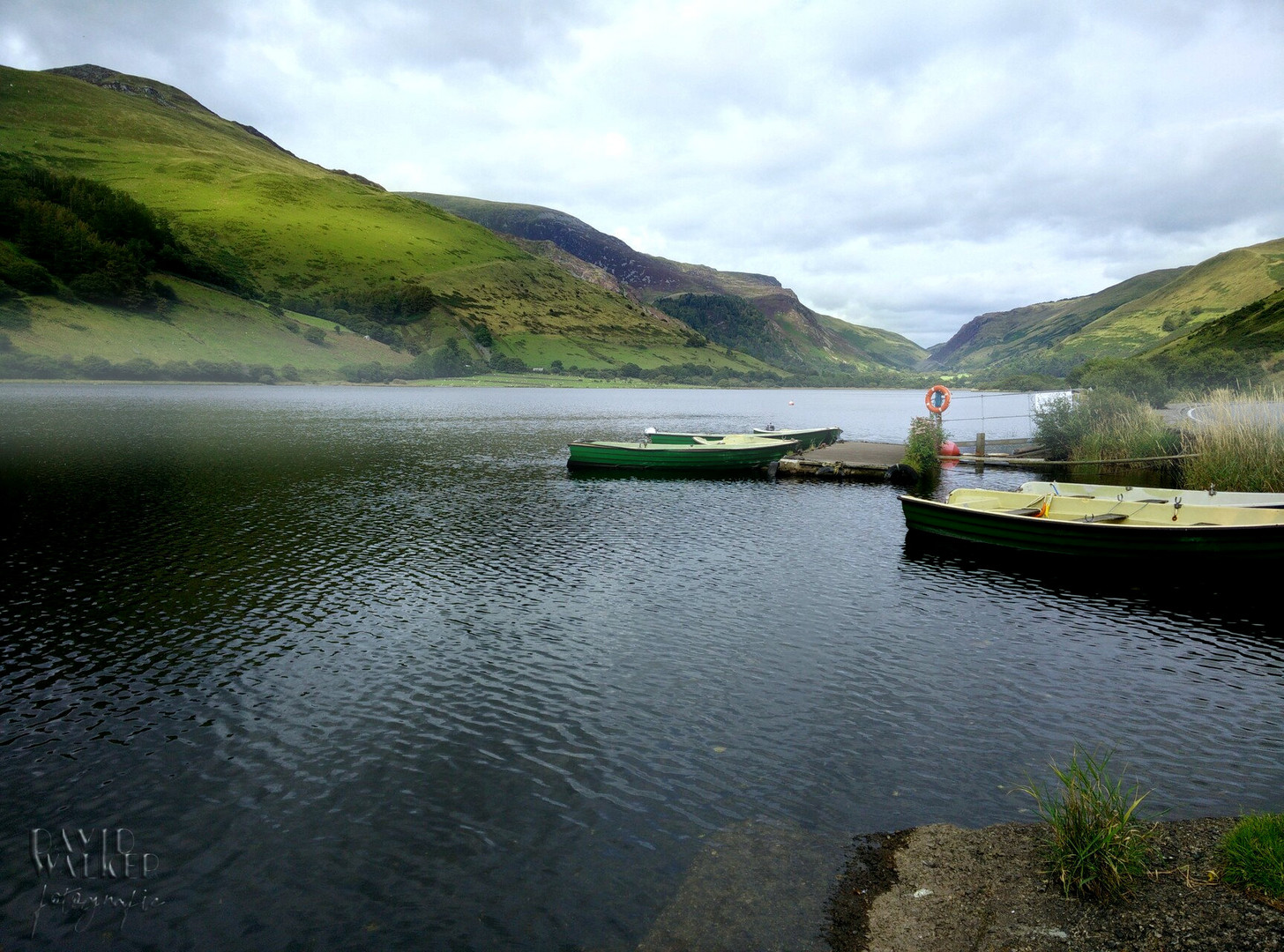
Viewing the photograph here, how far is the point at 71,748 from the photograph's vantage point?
12695 millimetres

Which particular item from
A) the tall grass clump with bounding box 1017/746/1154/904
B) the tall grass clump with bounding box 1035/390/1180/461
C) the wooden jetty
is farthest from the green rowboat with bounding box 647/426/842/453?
the tall grass clump with bounding box 1017/746/1154/904

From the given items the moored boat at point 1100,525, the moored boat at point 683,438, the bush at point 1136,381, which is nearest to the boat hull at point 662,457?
the moored boat at point 683,438

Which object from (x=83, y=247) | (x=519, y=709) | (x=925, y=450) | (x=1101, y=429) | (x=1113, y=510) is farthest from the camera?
(x=83, y=247)

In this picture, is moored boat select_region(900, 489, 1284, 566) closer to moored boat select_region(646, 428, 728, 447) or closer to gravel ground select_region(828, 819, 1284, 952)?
gravel ground select_region(828, 819, 1284, 952)

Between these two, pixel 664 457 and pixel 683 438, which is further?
pixel 683 438

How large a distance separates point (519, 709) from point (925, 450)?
4108 cm

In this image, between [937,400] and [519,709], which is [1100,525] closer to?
[519,709]

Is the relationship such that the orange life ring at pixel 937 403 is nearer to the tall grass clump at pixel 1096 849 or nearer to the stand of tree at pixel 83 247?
the tall grass clump at pixel 1096 849

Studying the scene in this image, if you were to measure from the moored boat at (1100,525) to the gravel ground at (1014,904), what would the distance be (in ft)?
54.7

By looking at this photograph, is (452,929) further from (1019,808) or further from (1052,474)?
(1052,474)

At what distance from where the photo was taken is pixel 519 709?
14492 mm

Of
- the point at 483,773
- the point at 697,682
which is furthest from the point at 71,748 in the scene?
the point at 697,682

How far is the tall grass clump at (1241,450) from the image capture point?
28.8 m

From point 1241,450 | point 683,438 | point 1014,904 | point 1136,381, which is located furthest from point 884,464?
point 1014,904
